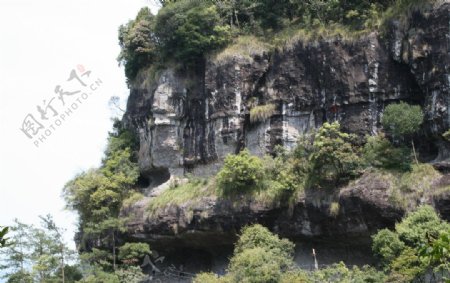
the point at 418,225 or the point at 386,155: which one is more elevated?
the point at 386,155

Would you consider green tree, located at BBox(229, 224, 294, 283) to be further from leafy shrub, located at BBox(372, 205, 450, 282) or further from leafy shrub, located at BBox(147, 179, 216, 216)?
leafy shrub, located at BBox(372, 205, 450, 282)

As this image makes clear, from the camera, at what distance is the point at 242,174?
17484 millimetres

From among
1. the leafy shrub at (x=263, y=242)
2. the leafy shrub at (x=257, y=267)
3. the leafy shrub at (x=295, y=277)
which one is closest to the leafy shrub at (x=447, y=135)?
the leafy shrub at (x=263, y=242)

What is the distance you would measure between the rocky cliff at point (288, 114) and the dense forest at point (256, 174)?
336mm

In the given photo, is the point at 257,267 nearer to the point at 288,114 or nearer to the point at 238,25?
the point at 288,114

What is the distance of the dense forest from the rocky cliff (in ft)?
1.10

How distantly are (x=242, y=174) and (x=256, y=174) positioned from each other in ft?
1.33

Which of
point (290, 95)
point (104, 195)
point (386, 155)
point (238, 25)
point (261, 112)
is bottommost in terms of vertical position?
point (104, 195)

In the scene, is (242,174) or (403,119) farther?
(242,174)

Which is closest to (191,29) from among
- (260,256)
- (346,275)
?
(260,256)

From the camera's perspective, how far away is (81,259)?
61.5 ft

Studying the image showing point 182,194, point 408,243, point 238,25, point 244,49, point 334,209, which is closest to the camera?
point 408,243

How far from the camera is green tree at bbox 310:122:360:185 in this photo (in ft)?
53.3

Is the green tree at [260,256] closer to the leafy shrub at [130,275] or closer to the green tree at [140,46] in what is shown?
the leafy shrub at [130,275]
